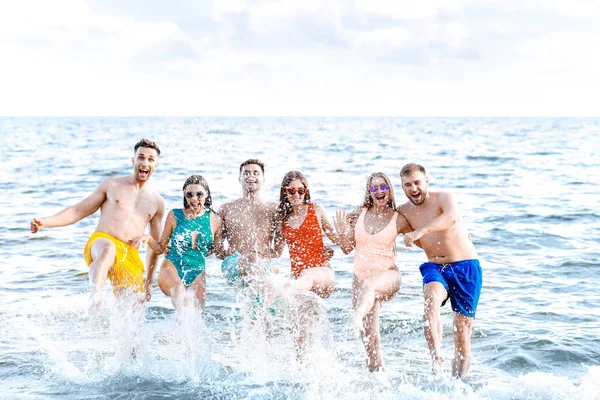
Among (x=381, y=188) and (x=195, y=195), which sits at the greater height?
(x=381, y=188)

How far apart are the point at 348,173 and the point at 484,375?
55.8ft

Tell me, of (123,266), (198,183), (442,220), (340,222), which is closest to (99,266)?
(123,266)

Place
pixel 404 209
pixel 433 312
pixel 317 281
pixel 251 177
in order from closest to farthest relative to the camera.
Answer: pixel 433 312 < pixel 317 281 < pixel 404 209 < pixel 251 177

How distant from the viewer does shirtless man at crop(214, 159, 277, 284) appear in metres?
6.30

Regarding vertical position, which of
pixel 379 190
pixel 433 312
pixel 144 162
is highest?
pixel 144 162

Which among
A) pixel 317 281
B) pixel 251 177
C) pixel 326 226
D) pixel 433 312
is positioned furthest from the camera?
pixel 251 177

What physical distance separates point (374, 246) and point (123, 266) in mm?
2525

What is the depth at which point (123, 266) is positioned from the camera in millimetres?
6633

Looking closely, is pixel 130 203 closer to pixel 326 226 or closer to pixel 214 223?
pixel 214 223

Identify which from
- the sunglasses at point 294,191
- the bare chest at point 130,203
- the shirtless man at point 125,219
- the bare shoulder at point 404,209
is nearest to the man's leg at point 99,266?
the shirtless man at point 125,219

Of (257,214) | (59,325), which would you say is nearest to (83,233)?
(59,325)

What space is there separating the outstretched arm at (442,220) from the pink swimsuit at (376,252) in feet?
1.11

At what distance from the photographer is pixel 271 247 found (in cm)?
646

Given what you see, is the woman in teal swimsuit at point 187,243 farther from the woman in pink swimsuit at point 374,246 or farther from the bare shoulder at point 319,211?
the woman in pink swimsuit at point 374,246
